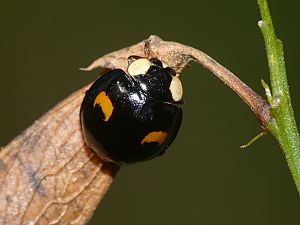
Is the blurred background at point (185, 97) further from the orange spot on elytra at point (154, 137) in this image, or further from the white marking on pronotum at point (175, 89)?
the orange spot on elytra at point (154, 137)

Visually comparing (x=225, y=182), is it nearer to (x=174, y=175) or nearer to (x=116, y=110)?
(x=174, y=175)

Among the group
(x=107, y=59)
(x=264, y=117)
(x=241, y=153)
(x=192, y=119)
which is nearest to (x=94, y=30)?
(x=192, y=119)

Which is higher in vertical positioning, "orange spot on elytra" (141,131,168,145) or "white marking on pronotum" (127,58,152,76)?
"white marking on pronotum" (127,58,152,76)

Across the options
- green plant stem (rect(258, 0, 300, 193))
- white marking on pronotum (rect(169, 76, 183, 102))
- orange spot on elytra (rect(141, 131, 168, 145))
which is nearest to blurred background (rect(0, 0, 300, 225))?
white marking on pronotum (rect(169, 76, 183, 102))

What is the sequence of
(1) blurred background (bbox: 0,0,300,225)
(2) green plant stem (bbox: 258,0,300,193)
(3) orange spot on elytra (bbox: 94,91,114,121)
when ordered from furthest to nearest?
(1) blurred background (bbox: 0,0,300,225) < (3) orange spot on elytra (bbox: 94,91,114,121) < (2) green plant stem (bbox: 258,0,300,193)

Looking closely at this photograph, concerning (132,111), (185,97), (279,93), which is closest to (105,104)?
(132,111)

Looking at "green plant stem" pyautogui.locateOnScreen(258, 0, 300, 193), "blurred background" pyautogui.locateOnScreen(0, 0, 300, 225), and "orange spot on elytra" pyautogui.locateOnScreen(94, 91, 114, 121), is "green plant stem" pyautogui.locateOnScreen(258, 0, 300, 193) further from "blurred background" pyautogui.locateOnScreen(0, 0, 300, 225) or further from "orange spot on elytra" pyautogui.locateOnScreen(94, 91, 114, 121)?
"blurred background" pyautogui.locateOnScreen(0, 0, 300, 225)
